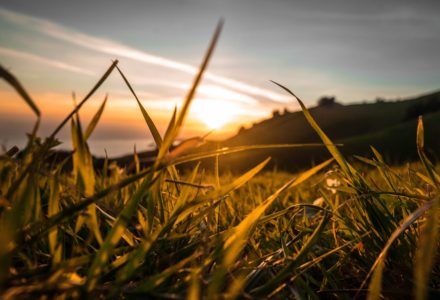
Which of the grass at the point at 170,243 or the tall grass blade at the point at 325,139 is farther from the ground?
the tall grass blade at the point at 325,139

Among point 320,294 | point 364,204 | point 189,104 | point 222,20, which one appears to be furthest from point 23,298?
point 364,204

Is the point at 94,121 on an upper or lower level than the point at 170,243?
upper

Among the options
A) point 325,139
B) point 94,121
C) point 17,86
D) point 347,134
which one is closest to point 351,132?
point 347,134

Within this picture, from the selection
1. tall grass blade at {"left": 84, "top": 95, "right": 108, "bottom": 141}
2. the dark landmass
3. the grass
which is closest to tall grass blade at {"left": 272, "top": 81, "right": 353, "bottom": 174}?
the grass

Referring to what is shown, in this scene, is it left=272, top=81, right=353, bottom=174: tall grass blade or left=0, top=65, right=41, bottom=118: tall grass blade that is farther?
left=272, top=81, right=353, bottom=174: tall grass blade

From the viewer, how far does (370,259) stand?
1.00m

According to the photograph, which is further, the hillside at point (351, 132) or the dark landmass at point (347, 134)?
the hillside at point (351, 132)

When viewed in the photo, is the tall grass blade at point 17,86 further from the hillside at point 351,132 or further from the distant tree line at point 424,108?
the distant tree line at point 424,108

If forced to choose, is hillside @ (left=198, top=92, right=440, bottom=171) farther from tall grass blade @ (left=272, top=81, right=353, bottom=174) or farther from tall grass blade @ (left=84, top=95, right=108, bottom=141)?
tall grass blade @ (left=84, top=95, right=108, bottom=141)

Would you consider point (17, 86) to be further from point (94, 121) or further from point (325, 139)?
point (325, 139)

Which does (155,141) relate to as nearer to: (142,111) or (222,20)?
(142,111)

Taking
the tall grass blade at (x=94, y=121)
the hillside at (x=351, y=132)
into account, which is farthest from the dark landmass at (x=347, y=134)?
the tall grass blade at (x=94, y=121)

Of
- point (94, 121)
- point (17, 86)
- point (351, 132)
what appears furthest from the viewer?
point (351, 132)

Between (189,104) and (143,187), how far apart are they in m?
0.23
